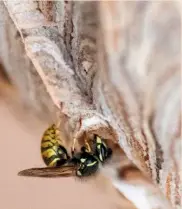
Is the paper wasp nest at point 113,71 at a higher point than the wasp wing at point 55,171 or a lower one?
higher

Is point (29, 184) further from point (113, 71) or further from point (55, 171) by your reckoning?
→ point (113, 71)

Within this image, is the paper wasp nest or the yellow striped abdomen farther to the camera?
the yellow striped abdomen

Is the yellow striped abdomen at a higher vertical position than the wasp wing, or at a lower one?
higher

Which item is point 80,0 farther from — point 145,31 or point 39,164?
point 39,164

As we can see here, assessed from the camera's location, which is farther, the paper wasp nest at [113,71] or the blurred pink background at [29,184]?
the blurred pink background at [29,184]

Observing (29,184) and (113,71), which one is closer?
(113,71)

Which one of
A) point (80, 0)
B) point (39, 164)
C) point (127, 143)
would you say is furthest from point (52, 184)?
point (80, 0)

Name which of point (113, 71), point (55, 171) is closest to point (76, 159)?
point (55, 171)
